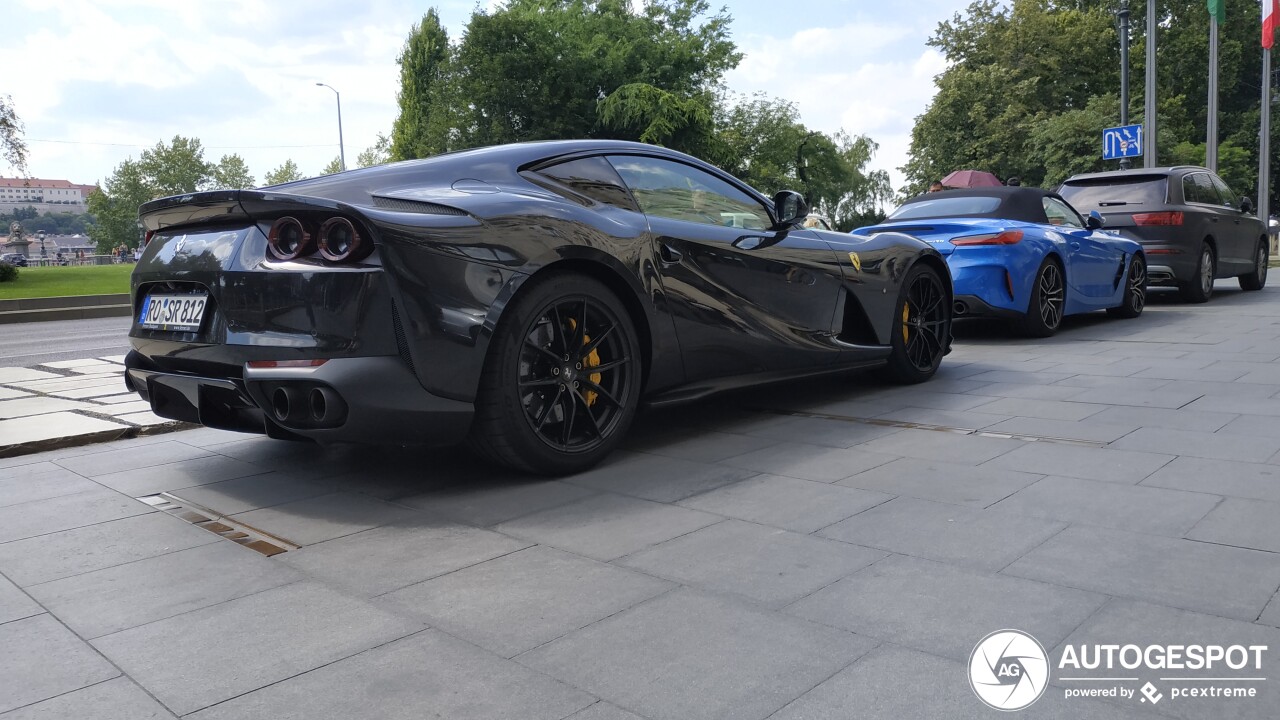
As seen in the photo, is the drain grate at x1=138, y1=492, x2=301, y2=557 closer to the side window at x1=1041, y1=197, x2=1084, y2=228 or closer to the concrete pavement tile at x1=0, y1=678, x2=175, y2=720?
the concrete pavement tile at x1=0, y1=678, x2=175, y2=720

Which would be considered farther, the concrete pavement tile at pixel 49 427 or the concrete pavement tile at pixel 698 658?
the concrete pavement tile at pixel 49 427

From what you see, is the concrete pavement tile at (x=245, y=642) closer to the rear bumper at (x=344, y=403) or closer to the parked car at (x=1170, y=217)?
the rear bumper at (x=344, y=403)

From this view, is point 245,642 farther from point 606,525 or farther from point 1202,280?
point 1202,280

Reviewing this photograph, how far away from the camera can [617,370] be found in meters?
4.14

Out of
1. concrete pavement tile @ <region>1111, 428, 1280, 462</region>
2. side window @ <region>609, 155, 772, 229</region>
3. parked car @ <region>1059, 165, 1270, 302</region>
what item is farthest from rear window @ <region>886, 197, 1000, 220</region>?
concrete pavement tile @ <region>1111, 428, 1280, 462</region>

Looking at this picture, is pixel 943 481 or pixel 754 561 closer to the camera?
pixel 754 561

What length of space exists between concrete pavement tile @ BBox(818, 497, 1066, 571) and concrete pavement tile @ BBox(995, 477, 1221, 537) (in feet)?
0.44

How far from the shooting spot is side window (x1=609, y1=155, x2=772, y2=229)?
4.46m

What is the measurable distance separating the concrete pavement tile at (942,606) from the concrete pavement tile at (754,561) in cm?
9

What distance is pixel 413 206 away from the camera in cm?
357

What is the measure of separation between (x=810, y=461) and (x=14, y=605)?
2850mm

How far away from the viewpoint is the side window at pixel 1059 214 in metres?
8.73

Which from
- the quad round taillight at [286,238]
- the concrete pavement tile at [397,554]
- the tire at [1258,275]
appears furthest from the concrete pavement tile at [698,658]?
the tire at [1258,275]

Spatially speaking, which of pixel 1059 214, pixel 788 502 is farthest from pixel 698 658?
pixel 1059 214
